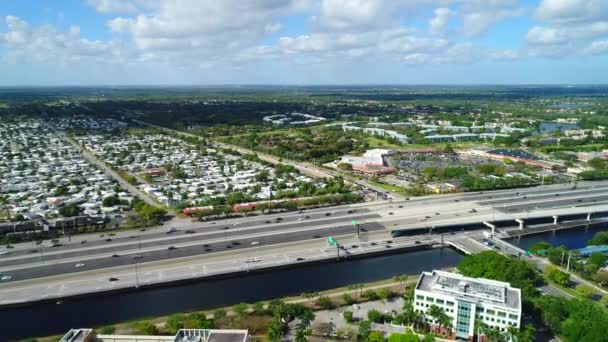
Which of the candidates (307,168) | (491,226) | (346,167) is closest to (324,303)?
(491,226)

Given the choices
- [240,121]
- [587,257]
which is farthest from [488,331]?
[240,121]

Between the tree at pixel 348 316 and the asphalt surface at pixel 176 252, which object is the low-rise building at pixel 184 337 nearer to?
the tree at pixel 348 316

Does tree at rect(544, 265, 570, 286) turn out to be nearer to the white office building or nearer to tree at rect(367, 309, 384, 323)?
the white office building

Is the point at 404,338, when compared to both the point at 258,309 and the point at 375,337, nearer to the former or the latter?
the point at 375,337

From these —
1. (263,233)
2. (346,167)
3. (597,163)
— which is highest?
(597,163)

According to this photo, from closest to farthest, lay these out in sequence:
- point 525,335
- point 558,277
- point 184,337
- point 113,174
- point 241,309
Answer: point 184,337, point 525,335, point 241,309, point 558,277, point 113,174

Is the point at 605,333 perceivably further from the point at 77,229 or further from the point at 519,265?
the point at 77,229

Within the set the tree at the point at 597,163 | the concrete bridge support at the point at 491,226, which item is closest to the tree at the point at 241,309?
the concrete bridge support at the point at 491,226

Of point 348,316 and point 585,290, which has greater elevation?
point 585,290
